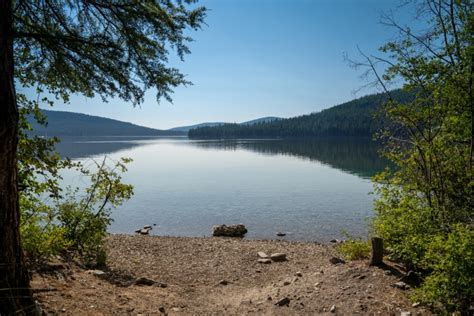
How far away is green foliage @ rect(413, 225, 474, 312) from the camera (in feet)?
15.8

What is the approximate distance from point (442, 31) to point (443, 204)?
3.48 meters

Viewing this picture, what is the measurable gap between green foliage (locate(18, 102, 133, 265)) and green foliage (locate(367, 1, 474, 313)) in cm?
702

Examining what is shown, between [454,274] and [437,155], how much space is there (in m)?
3.36

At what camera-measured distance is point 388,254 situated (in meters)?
8.50

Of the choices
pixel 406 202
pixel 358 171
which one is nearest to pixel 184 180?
pixel 358 171

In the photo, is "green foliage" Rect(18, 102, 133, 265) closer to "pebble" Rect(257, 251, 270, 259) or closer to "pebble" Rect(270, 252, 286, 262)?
"pebble" Rect(257, 251, 270, 259)

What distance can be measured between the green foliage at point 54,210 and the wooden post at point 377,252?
22.5 feet

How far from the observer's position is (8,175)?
15.3 feet

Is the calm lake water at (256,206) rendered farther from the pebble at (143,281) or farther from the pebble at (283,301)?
the pebble at (283,301)

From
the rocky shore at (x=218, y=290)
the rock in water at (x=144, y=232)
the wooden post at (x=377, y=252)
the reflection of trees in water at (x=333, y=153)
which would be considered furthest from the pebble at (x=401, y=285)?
the reflection of trees in water at (x=333, y=153)

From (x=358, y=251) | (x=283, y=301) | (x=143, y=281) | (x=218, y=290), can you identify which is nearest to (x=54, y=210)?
(x=143, y=281)

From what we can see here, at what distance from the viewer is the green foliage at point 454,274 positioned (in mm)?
4805

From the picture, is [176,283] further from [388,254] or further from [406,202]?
[406,202]

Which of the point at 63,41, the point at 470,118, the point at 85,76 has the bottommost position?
the point at 470,118
